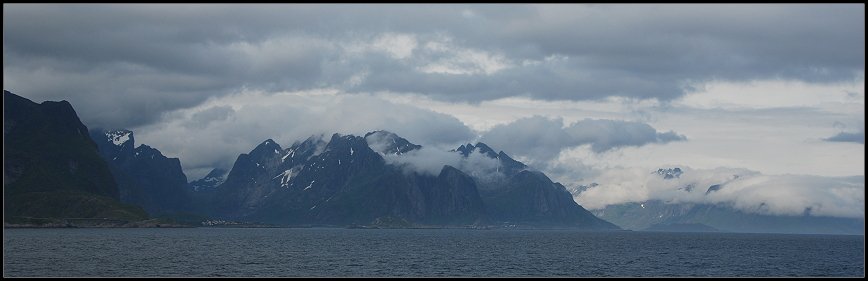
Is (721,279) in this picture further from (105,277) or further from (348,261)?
(105,277)

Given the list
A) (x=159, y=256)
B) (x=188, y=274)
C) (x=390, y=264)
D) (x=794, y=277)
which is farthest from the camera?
(x=159, y=256)

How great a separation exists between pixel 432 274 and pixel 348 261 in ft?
108

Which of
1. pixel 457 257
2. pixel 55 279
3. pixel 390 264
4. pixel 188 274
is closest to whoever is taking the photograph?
pixel 55 279

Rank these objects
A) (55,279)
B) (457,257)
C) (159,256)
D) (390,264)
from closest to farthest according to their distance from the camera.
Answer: (55,279) < (390,264) < (159,256) < (457,257)

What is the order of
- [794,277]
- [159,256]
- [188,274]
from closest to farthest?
1. [188,274]
2. [794,277]
3. [159,256]

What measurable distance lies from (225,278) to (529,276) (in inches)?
2067

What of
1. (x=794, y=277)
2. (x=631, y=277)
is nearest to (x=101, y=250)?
(x=631, y=277)

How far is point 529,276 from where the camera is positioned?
11656cm

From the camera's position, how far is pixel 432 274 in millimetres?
118125

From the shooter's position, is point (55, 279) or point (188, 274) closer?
point (55, 279)

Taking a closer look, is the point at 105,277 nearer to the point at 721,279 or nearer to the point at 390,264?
the point at 390,264

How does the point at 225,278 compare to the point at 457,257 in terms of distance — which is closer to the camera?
the point at 225,278

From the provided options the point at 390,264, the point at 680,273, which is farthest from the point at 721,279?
the point at 390,264

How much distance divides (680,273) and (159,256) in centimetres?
11451
